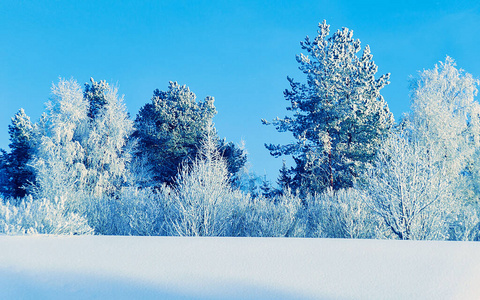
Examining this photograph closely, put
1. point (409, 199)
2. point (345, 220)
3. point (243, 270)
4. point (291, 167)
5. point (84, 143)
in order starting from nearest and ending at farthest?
point (243, 270) → point (409, 199) → point (345, 220) → point (291, 167) → point (84, 143)

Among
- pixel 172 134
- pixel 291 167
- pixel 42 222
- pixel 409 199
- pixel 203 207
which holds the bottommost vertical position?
pixel 42 222

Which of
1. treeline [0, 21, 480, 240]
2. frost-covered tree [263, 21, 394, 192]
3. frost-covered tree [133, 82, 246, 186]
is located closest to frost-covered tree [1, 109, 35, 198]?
treeline [0, 21, 480, 240]

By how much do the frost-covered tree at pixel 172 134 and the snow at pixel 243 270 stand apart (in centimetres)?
1958

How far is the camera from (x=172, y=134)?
24.9 meters

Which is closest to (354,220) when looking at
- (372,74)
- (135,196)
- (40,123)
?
(135,196)

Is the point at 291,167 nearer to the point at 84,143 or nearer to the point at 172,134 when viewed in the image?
the point at 172,134

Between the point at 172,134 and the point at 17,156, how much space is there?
13373 millimetres

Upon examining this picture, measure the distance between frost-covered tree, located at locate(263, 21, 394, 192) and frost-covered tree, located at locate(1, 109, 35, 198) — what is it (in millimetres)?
19222

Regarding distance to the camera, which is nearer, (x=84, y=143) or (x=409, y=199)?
(x=409, y=199)

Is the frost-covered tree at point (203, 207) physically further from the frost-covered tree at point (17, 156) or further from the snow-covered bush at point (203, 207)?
the frost-covered tree at point (17, 156)

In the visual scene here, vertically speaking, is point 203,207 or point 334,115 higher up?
point 334,115

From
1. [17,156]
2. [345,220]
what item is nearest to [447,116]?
[345,220]

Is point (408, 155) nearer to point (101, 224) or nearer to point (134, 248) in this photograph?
point (134, 248)

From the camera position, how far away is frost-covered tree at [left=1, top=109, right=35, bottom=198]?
90.7 feet
